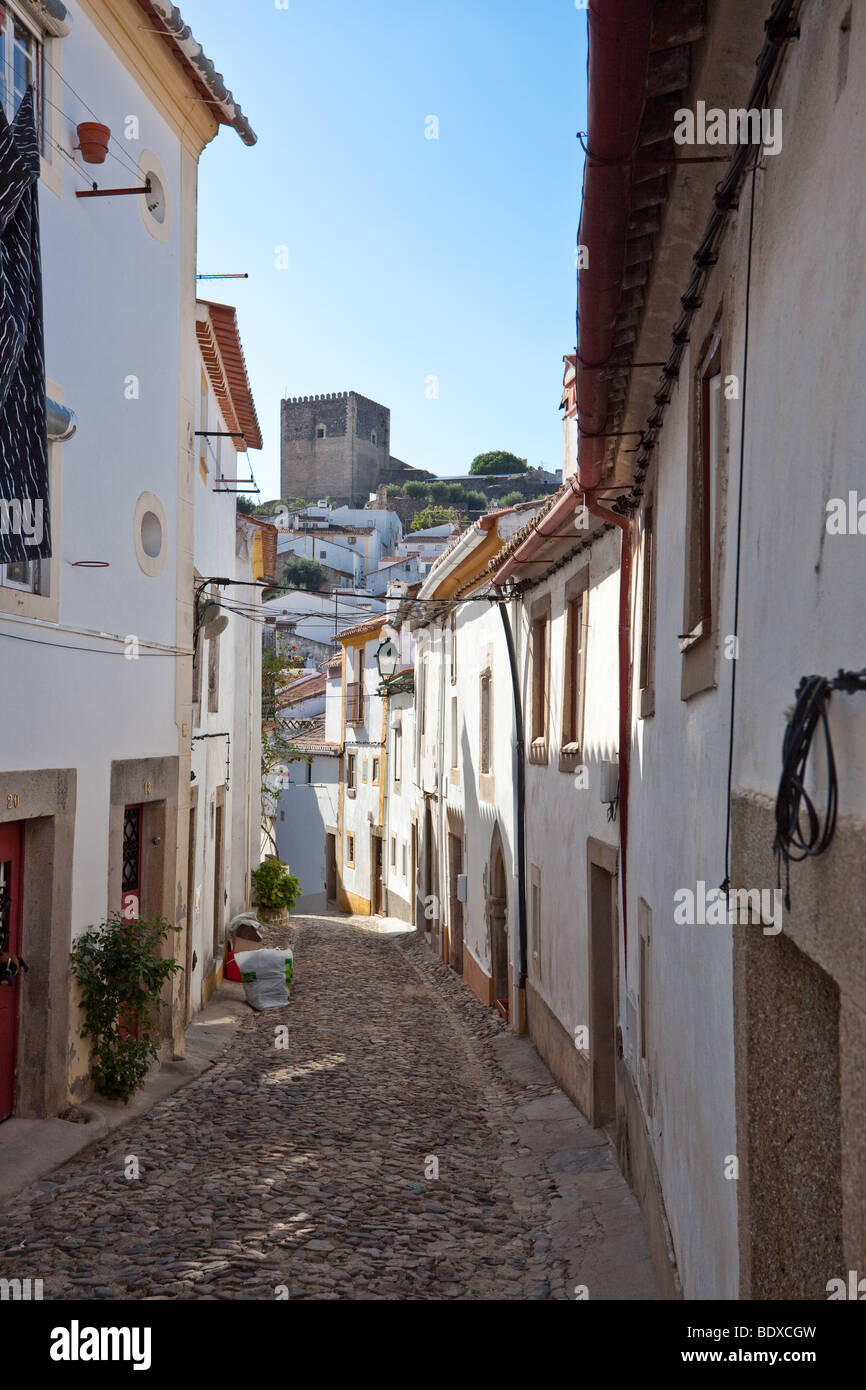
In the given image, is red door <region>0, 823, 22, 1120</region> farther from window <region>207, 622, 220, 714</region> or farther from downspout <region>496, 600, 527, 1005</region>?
window <region>207, 622, 220, 714</region>

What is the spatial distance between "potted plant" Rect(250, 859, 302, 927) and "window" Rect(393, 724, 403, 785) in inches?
212

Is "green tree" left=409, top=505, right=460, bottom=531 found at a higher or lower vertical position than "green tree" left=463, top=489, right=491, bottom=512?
lower

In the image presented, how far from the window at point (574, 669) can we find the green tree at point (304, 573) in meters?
59.4

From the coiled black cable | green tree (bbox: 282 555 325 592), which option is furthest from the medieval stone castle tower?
the coiled black cable

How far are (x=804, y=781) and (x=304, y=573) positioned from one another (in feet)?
227

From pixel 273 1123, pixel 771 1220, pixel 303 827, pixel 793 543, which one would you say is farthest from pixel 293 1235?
pixel 303 827

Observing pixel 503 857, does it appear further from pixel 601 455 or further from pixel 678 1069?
pixel 678 1069

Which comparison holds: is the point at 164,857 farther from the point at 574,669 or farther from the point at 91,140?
the point at 91,140

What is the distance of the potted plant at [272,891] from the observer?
945 inches

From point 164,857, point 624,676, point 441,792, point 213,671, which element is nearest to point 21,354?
point 624,676

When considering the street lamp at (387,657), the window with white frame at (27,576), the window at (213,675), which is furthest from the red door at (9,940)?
the street lamp at (387,657)

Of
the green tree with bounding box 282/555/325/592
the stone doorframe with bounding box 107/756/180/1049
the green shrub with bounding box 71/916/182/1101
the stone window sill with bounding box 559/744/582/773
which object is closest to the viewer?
the green shrub with bounding box 71/916/182/1101

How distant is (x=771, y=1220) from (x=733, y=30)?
3.51 m

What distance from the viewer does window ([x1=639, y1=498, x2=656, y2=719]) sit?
275 inches
